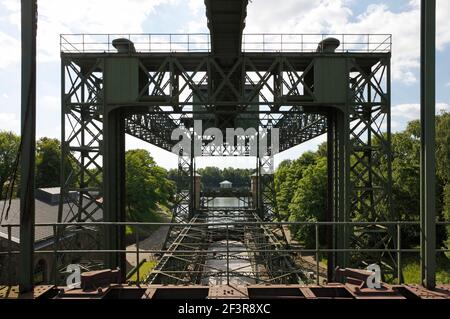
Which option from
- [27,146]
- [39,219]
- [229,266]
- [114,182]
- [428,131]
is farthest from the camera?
[229,266]

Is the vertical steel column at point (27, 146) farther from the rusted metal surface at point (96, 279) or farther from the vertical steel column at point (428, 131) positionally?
the vertical steel column at point (428, 131)

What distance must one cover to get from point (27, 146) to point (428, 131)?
18.4 feet

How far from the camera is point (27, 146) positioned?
4.10 metres

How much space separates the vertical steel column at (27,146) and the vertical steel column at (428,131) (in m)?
5.52

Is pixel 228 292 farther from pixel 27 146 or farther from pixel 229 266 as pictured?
pixel 229 266

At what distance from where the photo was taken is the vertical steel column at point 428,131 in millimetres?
4328

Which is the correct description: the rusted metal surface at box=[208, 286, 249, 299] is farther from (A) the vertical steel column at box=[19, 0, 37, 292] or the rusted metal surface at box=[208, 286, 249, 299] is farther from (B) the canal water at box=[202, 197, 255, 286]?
(A) the vertical steel column at box=[19, 0, 37, 292]

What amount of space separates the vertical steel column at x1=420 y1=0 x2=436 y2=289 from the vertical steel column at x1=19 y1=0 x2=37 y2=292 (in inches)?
217

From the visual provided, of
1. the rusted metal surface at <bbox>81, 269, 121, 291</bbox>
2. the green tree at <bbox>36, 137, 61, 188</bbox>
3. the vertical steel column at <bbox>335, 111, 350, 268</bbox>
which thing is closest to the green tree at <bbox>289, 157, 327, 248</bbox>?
the vertical steel column at <bbox>335, 111, 350, 268</bbox>

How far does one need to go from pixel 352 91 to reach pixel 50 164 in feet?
148

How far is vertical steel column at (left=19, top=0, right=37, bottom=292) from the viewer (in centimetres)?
411

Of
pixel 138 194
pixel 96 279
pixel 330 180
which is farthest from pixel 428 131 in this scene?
pixel 138 194
